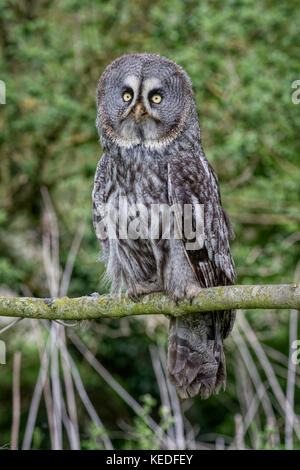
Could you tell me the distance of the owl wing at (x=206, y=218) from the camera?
314cm

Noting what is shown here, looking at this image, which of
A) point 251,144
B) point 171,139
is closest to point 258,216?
point 251,144

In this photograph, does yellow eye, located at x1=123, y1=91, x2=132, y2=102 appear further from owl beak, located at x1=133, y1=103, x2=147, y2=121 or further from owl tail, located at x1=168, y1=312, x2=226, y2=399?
owl tail, located at x1=168, y1=312, x2=226, y2=399

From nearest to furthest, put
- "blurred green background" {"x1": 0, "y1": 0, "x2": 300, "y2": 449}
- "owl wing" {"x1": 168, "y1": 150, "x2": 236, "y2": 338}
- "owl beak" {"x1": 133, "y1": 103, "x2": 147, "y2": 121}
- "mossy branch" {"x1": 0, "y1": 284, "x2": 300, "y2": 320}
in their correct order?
Answer: "mossy branch" {"x1": 0, "y1": 284, "x2": 300, "y2": 320}
"owl wing" {"x1": 168, "y1": 150, "x2": 236, "y2": 338}
"owl beak" {"x1": 133, "y1": 103, "x2": 147, "y2": 121}
"blurred green background" {"x1": 0, "y1": 0, "x2": 300, "y2": 449}

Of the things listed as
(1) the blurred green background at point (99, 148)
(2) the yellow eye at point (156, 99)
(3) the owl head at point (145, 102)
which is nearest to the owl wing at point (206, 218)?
(3) the owl head at point (145, 102)

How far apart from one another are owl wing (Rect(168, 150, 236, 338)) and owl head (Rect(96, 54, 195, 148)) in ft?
0.64

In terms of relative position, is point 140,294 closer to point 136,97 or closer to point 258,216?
point 136,97

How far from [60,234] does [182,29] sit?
6.48 feet

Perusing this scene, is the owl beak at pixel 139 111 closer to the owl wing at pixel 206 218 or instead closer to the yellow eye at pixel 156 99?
the yellow eye at pixel 156 99

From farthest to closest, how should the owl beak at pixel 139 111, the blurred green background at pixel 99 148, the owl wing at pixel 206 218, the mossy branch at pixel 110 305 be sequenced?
the blurred green background at pixel 99 148 < the owl beak at pixel 139 111 < the owl wing at pixel 206 218 < the mossy branch at pixel 110 305

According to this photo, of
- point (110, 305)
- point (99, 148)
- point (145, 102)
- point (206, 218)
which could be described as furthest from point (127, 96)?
point (99, 148)

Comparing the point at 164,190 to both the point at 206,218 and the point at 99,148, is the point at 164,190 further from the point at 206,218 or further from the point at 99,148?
the point at 99,148

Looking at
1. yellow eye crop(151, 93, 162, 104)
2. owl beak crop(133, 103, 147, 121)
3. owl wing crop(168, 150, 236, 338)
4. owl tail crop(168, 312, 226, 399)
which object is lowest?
owl tail crop(168, 312, 226, 399)

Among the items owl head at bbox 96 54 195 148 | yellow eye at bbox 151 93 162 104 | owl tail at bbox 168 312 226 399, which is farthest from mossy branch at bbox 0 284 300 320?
yellow eye at bbox 151 93 162 104

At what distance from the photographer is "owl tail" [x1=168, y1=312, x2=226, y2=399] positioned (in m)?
3.33
